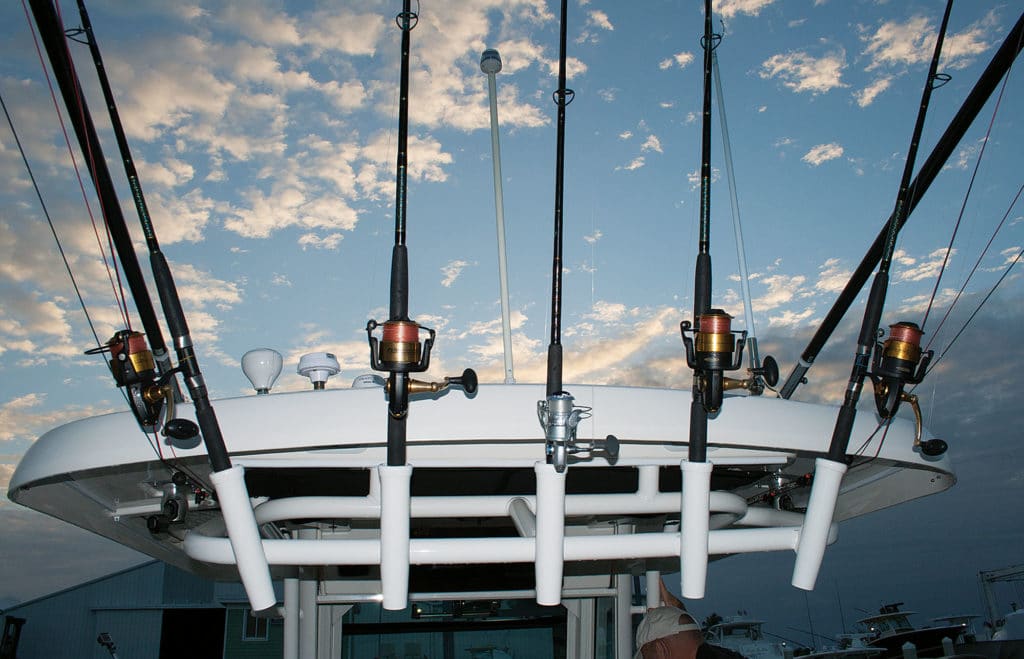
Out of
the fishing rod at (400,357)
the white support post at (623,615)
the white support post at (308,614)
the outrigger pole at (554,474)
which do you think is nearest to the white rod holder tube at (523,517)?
the outrigger pole at (554,474)

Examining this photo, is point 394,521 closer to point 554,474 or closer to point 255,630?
point 554,474

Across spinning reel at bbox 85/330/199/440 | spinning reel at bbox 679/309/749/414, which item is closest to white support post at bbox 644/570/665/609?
spinning reel at bbox 679/309/749/414

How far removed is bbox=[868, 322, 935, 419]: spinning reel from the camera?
2.55 meters

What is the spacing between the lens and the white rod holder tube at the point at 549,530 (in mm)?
2340

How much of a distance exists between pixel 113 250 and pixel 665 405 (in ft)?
7.19

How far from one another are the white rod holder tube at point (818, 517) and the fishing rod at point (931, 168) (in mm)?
1037

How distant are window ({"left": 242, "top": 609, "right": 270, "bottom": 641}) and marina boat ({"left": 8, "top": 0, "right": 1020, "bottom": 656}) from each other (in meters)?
19.3

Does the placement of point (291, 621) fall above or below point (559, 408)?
below

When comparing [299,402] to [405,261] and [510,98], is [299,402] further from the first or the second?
[510,98]

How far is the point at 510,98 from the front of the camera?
743 centimetres

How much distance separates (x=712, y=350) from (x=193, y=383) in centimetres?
Answer: 166

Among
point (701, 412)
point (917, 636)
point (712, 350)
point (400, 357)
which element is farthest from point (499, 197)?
point (917, 636)

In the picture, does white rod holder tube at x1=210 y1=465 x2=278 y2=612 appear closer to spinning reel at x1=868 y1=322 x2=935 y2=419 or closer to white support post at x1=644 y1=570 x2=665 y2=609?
spinning reel at x1=868 y1=322 x2=935 y2=419

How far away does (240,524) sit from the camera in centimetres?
234
